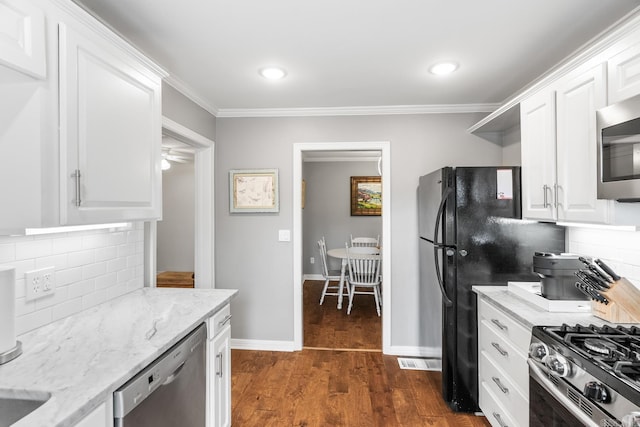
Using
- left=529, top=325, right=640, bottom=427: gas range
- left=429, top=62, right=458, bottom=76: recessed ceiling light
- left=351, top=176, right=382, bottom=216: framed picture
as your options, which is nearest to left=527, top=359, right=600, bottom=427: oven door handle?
left=529, top=325, right=640, bottom=427: gas range

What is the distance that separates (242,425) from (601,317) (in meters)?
2.10

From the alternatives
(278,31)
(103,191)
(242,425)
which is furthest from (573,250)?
(103,191)

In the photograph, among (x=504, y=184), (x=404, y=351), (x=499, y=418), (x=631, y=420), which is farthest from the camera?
(x=404, y=351)

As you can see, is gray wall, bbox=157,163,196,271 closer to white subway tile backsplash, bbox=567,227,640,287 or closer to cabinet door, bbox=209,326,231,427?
cabinet door, bbox=209,326,231,427

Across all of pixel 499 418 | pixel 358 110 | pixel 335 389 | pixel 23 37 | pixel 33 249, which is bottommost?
pixel 335 389

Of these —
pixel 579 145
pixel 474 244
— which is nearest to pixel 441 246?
pixel 474 244

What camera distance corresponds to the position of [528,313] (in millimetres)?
1665

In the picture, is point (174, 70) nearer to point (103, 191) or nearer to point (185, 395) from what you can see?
point (103, 191)

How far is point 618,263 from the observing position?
1832 millimetres

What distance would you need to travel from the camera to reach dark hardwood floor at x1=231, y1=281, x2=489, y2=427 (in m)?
2.16

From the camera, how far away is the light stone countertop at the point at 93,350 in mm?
894

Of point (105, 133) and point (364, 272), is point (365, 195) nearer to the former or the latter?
point (364, 272)

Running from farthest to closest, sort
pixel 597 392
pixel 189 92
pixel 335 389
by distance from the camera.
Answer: pixel 189 92 → pixel 335 389 → pixel 597 392

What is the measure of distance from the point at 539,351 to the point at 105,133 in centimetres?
199
